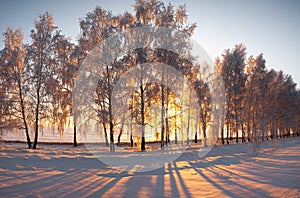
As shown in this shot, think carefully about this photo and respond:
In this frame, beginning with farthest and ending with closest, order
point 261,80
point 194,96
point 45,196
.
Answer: point 261,80, point 194,96, point 45,196

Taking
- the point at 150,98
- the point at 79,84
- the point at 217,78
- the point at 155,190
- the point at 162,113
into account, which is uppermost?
the point at 217,78

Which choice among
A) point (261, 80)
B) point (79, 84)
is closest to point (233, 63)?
point (261, 80)

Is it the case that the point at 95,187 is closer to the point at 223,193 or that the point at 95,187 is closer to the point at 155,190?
the point at 155,190

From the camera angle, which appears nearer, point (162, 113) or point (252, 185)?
point (252, 185)

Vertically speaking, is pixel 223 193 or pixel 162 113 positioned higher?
pixel 162 113

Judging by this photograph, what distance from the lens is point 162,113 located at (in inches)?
799

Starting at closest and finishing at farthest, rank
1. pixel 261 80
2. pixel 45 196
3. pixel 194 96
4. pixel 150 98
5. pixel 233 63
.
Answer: pixel 45 196 → pixel 150 98 → pixel 194 96 → pixel 233 63 → pixel 261 80

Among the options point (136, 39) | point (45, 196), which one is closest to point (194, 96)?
point (136, 39)

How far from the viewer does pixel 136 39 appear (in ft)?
65.7

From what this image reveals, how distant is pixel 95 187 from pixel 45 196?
67.1 inches

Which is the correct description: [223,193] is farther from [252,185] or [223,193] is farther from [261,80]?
[261,80]

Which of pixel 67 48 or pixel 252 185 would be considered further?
pixel 67 48

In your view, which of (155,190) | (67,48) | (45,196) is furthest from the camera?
(67,48)

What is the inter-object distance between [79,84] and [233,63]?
1945cm
